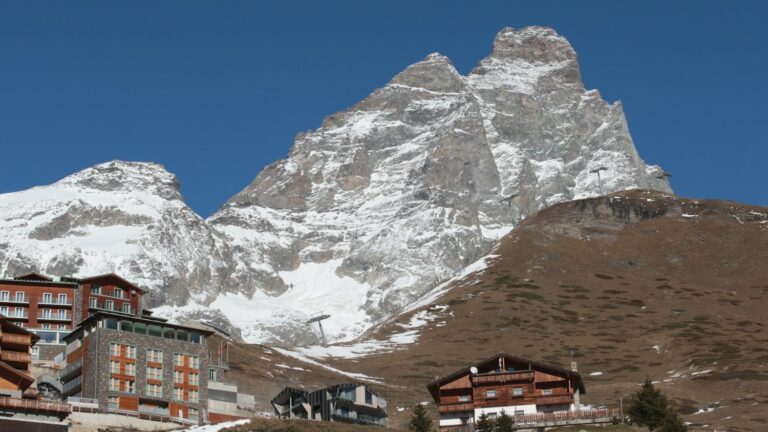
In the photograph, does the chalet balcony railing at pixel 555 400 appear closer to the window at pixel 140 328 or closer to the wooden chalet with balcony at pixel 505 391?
the wooden chalet with balcony at pixel 505 391

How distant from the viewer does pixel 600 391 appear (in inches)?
6836

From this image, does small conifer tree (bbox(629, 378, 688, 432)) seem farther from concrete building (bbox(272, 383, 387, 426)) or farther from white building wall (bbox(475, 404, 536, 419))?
concrete building (bbox(272, 383, 387, 426))

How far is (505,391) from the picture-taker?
110 metres

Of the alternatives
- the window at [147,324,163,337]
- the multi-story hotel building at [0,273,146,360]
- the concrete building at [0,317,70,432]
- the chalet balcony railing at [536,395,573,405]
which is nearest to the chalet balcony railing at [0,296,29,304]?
the multi-story hotel building at [0,273,146,360]

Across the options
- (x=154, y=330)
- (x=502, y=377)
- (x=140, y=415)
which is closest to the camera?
(x=140, y=415)

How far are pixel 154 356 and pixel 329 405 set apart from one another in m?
17.6

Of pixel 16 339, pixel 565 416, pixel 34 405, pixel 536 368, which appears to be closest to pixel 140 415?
pixel 16 339

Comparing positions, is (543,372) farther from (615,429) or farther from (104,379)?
(104,379)

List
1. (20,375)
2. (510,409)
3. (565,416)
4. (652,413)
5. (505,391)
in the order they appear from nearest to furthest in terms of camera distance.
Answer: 1. (652,413)
2. (20,375)
3. (565,416)
4. (510,409)
5. (505,391)

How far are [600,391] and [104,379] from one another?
79.8 meters

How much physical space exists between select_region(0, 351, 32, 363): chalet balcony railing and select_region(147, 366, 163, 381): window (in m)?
10.9

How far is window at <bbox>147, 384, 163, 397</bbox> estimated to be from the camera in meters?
117

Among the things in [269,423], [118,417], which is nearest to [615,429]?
[269,423]

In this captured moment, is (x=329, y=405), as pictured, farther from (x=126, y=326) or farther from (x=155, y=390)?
(x=126, y=326)
